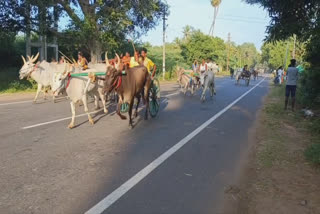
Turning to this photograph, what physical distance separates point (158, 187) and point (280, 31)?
847 cm

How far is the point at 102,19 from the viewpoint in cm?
2217

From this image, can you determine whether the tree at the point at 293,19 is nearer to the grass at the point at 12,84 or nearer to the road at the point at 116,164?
the road at the point at 116,164

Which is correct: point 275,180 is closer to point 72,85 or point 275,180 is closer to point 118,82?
point 118,82

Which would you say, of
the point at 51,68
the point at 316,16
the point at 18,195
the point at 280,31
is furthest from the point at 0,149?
the point at 316,16

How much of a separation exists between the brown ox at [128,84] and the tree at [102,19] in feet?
40.7

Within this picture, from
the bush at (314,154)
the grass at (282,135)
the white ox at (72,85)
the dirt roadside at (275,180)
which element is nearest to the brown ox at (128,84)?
the white ox at (72,85)

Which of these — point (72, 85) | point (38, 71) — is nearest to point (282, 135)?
point (72, 85)

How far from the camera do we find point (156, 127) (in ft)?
30.6

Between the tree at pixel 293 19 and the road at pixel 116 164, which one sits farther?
the tree at pixel 293 19

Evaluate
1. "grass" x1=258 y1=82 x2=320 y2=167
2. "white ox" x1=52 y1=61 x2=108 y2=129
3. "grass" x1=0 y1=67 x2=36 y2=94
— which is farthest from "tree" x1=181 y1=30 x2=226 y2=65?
"white ox" x1=52 y1=61 x2=108 y2=129

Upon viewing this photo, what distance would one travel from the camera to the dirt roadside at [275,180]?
4.47 metres

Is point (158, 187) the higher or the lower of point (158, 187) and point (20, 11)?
the lower

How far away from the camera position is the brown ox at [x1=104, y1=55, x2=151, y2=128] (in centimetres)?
824

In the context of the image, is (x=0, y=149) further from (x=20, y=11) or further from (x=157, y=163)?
(x=20, y=11)
